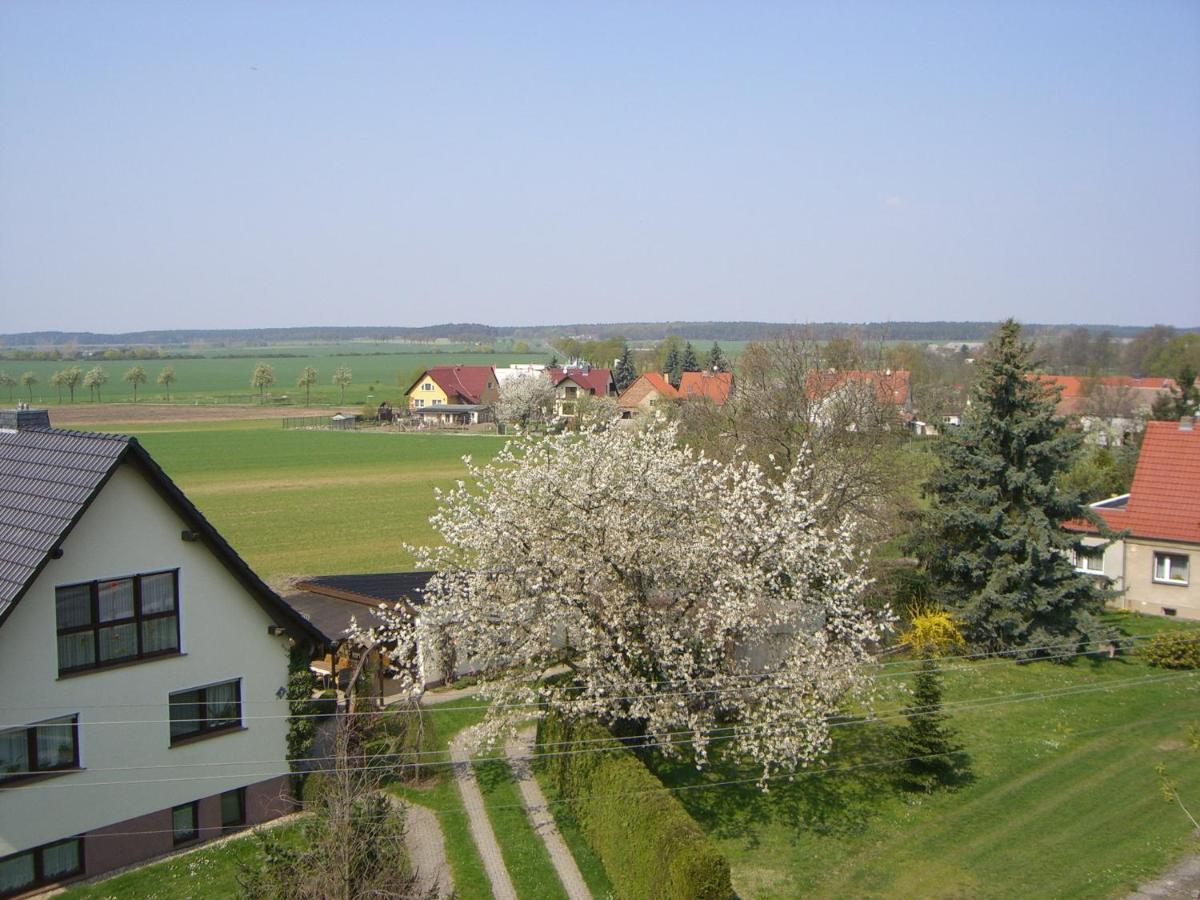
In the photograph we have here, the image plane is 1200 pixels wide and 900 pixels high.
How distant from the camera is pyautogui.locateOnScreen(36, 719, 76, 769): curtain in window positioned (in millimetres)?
14844

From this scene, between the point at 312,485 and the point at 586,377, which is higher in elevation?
the point at 586,377

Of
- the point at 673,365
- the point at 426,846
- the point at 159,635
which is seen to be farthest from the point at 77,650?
the point at 673,365

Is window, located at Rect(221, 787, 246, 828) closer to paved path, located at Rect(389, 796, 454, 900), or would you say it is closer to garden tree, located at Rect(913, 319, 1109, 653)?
paved path, located at Rect(389, 796, 454, 900)

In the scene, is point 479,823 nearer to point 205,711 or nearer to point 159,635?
point 205,711

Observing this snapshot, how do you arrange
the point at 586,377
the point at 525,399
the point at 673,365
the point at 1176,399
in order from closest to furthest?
the point at 1176,399 < the point at 525,399 < the point at 586,377 < the point at 673,365

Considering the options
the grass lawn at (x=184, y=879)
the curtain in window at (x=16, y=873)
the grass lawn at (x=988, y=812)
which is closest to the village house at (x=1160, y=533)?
the grass lawn at (x=988, y=812)

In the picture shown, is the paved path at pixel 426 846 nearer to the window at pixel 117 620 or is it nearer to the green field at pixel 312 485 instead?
the window at pixel 117 620

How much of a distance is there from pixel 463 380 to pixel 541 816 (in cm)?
10533

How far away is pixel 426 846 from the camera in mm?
16406

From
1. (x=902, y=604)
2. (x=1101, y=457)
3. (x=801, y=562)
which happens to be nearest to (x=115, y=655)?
(x=801, y=562)

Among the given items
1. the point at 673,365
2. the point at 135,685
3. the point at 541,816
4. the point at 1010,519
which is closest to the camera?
the point at 135,685

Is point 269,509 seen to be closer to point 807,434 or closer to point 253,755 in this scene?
point 807,434

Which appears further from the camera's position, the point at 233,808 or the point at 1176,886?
the point at 233,808

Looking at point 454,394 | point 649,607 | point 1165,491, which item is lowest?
point 649,607
